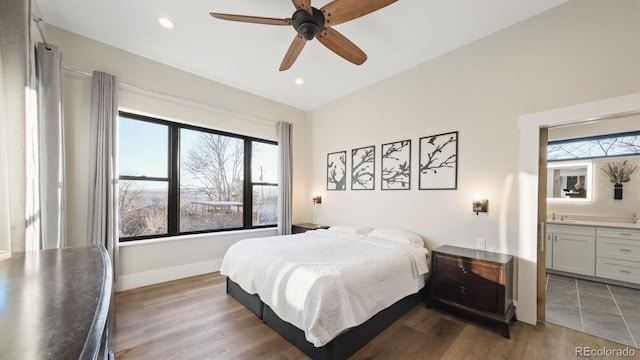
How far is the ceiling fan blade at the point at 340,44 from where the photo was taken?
2117mm

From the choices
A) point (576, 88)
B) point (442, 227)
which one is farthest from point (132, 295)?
point (576, 88)

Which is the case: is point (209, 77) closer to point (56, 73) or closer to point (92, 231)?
point (56, 73)

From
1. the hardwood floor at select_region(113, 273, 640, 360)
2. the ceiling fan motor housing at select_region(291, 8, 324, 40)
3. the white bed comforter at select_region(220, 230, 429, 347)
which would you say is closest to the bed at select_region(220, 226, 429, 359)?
the white bed comforter at select_region(220, 230, 429, 347)

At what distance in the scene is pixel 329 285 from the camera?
6.06ft

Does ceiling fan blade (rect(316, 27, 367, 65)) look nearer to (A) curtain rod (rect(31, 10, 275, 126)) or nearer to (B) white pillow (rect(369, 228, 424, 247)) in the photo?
(B) white pillow (rect(369, 228, 424, 247))

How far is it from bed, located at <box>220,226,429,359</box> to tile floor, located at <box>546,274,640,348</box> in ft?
4.80

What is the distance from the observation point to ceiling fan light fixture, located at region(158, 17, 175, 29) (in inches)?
100

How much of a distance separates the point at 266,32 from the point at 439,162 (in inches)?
106

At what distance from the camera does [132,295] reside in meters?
2.96

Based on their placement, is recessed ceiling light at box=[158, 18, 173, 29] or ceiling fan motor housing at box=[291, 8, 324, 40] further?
recessed ceiling light at box=[158, 18, 173, 29]

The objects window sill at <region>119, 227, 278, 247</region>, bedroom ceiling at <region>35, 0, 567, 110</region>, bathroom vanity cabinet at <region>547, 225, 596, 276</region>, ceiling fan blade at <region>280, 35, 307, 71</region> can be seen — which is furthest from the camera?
bathroom vanity cabinet at <region>547, 225, 596, 276</region>

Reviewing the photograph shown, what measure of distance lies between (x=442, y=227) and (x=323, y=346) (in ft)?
7.00

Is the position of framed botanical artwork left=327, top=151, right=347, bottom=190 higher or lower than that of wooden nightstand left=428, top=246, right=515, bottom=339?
higher

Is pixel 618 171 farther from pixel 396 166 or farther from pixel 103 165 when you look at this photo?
pixel 103 165
